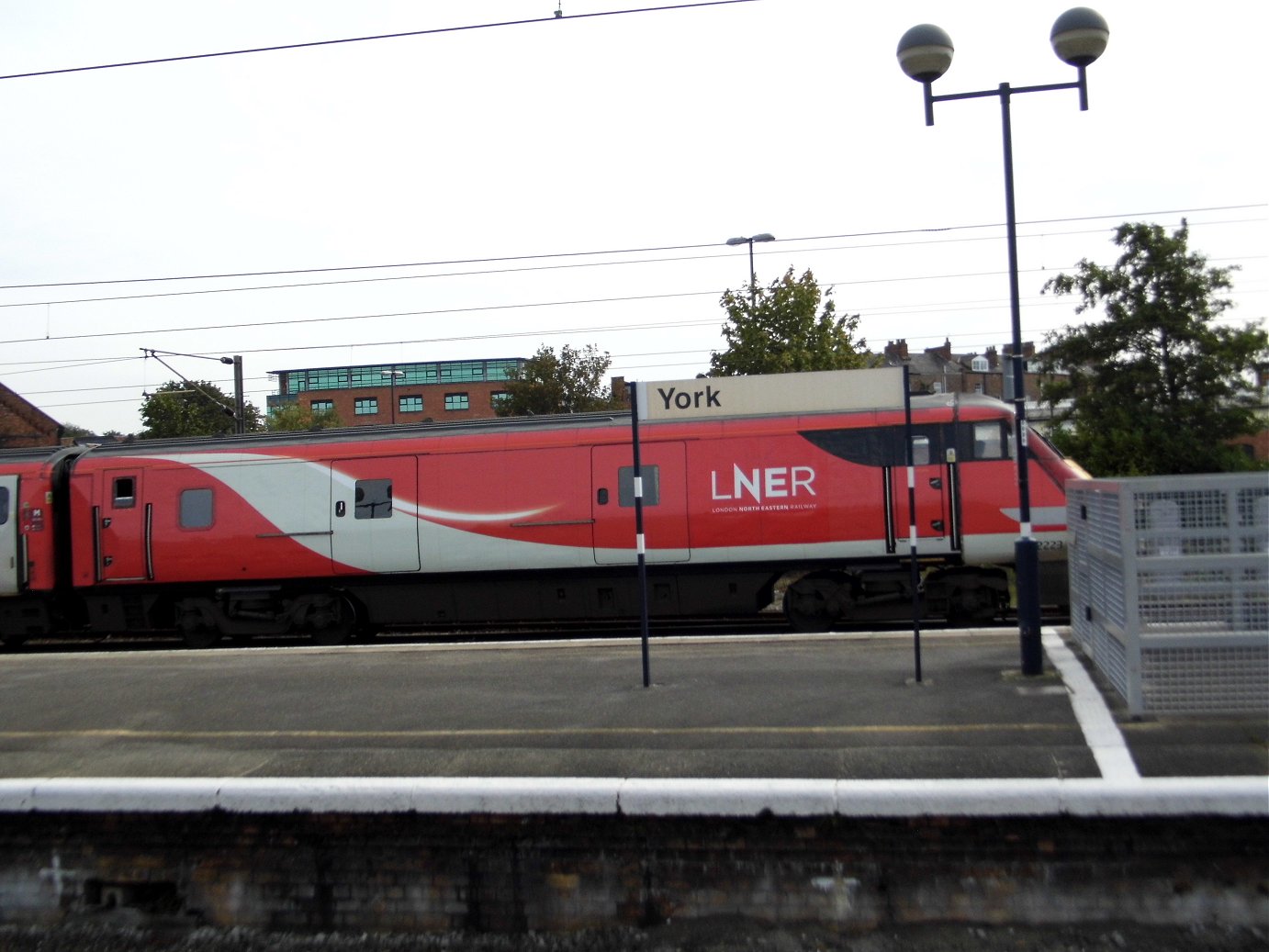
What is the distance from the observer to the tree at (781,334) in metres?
27.7

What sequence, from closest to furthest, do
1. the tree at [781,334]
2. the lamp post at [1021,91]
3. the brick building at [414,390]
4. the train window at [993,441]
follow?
the lamp post at [1021,91] → the train window at [993,441] → the tree at [781,334] → the brick building at [414,390]

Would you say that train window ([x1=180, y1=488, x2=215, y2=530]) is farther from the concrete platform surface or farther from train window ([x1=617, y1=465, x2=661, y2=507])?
train window ([x1=617, y1=465, x2=661, y2=507])

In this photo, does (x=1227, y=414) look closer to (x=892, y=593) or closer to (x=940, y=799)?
(x=892, y=593)

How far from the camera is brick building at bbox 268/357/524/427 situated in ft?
276

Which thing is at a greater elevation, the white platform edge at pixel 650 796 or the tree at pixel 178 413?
the tree at pixel 178 413

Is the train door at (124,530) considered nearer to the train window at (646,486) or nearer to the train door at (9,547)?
the train door at (9,547)

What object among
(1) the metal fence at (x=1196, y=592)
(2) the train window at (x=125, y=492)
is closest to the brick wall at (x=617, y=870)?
(1) the metal fence at (x=1196, y=592)

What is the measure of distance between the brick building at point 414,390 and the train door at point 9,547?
66.7m

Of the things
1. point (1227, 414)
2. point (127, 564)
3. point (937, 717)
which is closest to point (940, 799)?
point (937, 717)

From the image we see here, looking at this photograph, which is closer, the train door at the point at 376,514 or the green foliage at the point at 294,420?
the train door at the point at 376,514

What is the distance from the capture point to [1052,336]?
1420 inches

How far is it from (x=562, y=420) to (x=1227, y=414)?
26.2m

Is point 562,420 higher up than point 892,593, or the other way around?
point 562,420

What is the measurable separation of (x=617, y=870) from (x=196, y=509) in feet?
40.2
